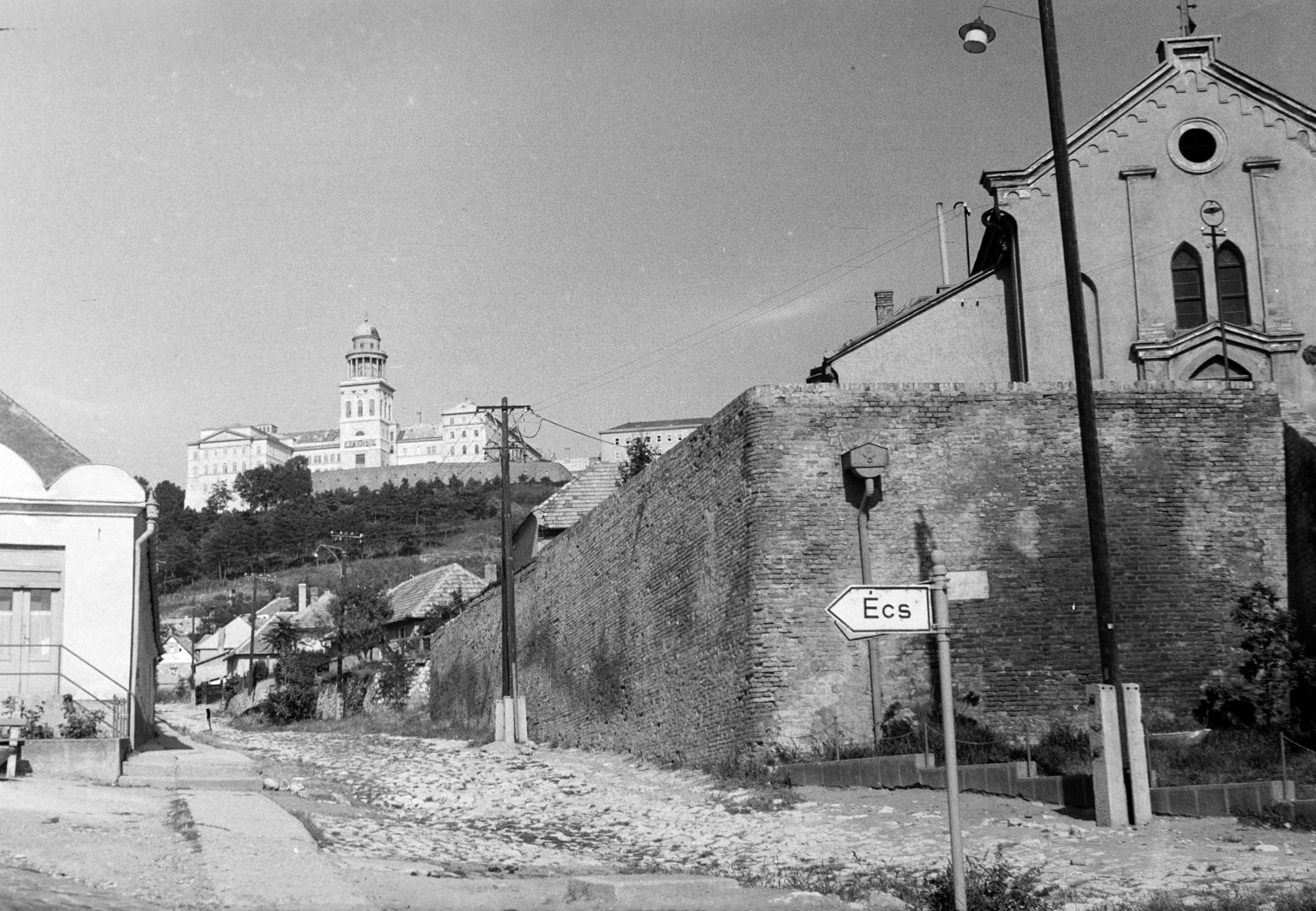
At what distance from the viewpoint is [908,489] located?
1848 cm

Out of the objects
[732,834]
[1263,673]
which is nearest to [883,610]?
[732,834]

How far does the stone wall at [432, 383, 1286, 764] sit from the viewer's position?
58.4 ft

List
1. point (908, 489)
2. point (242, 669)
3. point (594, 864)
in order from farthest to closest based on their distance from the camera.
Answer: point (242, 669)
point (908, 489)
point (594, 864)

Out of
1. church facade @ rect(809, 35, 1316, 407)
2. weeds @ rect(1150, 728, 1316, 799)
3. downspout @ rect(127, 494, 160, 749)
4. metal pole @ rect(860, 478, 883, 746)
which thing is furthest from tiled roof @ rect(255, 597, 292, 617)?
weeds @ rect(1150, 728, 1316, 799)

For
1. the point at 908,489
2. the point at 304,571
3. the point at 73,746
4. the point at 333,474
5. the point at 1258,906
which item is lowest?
the point at 1258,906

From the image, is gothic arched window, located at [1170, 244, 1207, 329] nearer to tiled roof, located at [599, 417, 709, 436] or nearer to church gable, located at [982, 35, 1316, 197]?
church gable, located at [982, 35, 1316, 197]

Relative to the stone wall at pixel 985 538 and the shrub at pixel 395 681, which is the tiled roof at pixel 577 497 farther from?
the stone wall at pixel 985 538

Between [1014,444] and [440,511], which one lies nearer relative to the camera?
[1014,444]

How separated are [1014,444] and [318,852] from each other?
11.3 meters

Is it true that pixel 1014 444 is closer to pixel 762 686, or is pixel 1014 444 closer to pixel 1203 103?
pixel 762 686

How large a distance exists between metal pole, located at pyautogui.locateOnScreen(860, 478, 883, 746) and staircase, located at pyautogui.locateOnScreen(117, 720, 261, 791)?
8.25 metres

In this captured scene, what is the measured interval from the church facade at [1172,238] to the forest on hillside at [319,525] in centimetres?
11128

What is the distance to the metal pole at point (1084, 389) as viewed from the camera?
14055mm

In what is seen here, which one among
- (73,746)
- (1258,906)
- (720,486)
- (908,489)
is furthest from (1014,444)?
(73,746)
